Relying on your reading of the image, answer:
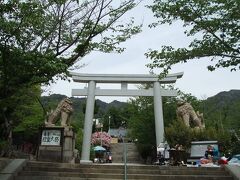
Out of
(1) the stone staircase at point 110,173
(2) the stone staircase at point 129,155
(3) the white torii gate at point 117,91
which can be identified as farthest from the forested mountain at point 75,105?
(1) the stone staircase at point 110,173

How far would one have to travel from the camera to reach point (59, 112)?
19.2 m

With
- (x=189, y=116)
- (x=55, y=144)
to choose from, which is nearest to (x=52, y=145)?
(x=55, y=144)

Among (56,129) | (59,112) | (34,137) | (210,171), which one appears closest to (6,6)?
(210,171)

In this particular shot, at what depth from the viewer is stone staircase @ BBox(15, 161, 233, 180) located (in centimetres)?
1145

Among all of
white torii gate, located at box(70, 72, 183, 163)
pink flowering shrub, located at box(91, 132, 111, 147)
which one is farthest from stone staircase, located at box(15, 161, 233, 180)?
pink flowering shrub, located at box(91, 132, 111, 147)

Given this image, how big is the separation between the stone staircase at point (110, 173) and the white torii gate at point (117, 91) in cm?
1309

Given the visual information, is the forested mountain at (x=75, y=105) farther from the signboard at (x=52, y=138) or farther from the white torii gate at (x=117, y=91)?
the signboard at (x=52, y=138)

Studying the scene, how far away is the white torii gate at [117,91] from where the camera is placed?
85.1ft

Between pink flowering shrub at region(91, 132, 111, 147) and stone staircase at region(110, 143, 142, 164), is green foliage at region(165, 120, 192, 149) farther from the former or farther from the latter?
pink flowering shrub at region(91, 132, 111, 147)

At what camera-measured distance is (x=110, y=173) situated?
39.3 ft

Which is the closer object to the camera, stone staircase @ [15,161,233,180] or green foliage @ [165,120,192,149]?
stone staircase @ [15,161,233,180]

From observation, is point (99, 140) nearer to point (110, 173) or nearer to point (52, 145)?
point (52, 145)

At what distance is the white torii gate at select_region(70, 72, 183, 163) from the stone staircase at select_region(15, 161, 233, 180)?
1309 centimetres

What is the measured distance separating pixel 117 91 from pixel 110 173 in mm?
14919
